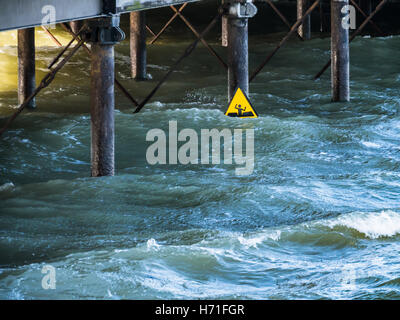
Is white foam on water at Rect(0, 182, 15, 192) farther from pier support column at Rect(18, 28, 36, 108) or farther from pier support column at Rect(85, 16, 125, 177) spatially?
pier support column at Rect(18, 28, 36, 108)

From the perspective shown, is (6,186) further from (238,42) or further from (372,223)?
(238,42)

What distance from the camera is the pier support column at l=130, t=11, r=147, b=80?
1565 cm

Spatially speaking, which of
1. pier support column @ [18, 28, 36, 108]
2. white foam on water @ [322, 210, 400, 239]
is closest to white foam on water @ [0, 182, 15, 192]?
white foam on water @ [322, 210, 400, 239]

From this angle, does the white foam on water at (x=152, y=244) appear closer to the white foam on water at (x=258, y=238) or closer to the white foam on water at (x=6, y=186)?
the white foam on water at (x=258, y=238)

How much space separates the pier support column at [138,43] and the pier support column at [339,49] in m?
3.95

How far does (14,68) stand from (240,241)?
1045 centimetres

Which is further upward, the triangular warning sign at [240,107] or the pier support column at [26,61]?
the pier support column at [26,61]

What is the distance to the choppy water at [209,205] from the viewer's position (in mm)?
6594

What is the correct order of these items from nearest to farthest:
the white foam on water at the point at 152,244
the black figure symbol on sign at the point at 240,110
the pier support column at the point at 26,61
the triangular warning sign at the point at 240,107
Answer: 1. the white foam on water at the point at 152,244
2. the triangular warning sign at the point at 240,107
3. the black figure symbol on sign at the point at 240,110
4. the pier support column at the point at 26,61

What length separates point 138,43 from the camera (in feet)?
51.8

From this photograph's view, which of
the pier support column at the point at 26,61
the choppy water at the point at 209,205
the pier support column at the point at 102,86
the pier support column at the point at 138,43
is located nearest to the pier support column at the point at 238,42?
the choppy water at the point at 209,205

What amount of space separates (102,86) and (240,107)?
3.47 meters

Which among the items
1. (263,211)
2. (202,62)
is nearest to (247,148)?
(263,211)

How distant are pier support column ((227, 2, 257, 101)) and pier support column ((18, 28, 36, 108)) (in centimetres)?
326
